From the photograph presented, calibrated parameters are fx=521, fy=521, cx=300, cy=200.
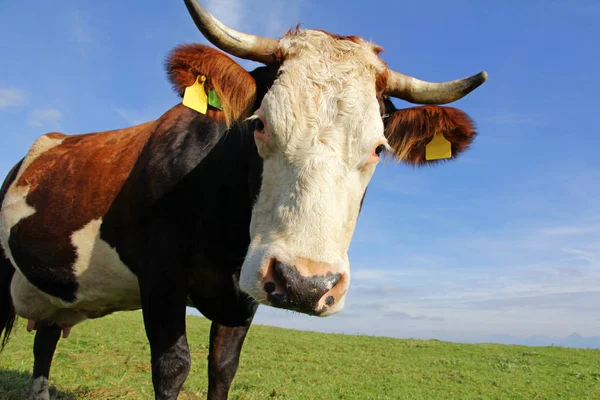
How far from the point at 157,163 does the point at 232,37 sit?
152 centimetres

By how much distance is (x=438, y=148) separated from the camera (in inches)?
202

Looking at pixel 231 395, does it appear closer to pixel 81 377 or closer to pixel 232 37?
pixel 81 377

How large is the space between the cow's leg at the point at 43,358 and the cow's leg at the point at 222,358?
10.00ft

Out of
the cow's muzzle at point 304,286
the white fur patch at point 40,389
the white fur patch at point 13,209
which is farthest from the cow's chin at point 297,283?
the white fur patch at point 40,389

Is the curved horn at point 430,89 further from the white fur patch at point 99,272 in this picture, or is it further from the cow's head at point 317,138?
the white fur patch at point 99,272

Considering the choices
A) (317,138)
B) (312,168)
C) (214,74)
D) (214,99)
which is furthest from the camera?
(214,99)

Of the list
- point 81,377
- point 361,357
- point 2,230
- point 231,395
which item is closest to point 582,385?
point 361,357

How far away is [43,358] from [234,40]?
5.68 metres

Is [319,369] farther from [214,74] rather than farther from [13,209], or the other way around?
[214,74]

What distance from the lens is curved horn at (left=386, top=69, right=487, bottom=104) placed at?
4762mm

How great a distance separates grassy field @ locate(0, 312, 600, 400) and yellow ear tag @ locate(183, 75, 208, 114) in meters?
4.92

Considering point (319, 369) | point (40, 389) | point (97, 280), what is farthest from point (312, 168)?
point (319, 369)

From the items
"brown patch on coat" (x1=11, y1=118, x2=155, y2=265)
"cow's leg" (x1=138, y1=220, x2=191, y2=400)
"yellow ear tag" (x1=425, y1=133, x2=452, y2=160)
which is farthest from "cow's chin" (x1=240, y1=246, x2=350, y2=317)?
"brown patch on coat" (x1=11, y1=118, x2=155, y2=265)

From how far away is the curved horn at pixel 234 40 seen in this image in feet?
13.6
